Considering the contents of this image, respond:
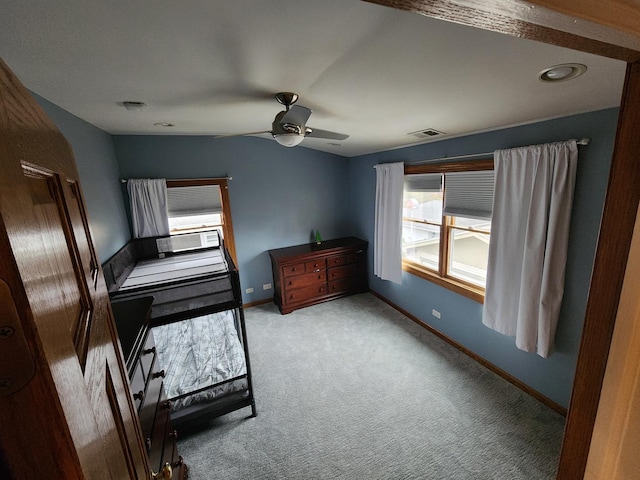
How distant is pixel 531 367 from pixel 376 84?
8.30ft

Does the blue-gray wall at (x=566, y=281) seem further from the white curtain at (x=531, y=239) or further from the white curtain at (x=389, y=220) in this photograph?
the white curtain at (x=389, y=220)

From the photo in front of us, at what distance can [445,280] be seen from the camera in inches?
116

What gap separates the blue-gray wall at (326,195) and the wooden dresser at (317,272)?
208 mm

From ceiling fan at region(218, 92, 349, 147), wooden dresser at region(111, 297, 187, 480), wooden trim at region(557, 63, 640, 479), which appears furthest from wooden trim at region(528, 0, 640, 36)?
wooden dresser at region(111, 297, 187, 480)

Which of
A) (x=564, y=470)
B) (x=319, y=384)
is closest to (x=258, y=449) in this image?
(x=319, y=384)

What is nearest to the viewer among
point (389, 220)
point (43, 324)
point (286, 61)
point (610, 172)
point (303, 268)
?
point (43, 324)

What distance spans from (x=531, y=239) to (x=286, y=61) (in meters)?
2.06

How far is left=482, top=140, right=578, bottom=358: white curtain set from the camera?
1.83m

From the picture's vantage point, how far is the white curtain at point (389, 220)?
3348mm

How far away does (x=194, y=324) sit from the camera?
2.73m

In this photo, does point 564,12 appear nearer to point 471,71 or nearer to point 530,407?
point 471,71

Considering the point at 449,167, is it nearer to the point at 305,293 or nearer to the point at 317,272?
the point at 317,272

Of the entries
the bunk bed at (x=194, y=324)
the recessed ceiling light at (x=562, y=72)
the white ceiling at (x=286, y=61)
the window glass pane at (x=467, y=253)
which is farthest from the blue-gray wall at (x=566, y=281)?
the bunk bed at (x=194, y=324)

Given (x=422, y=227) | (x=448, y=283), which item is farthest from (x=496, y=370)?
(x=422, y=227)
